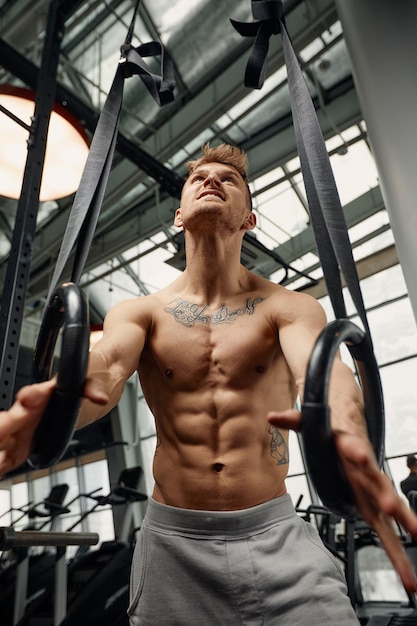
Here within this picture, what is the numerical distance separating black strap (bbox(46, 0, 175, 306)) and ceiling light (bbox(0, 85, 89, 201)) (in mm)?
1045

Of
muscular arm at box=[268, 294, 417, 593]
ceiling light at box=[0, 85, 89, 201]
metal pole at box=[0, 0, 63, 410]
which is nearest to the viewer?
muscular arm at box=[268, 294, 417, 593]

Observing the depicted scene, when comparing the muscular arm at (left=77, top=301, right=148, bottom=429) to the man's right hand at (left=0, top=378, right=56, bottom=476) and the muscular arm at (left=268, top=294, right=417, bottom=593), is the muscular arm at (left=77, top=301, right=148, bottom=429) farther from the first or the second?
the muscular arm at (left=268, top=294, right=417, bottom=593)

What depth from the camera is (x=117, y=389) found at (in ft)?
3.80

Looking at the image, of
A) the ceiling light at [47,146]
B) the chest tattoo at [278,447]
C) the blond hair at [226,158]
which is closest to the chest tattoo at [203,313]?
the chest tattoo at [278,447]

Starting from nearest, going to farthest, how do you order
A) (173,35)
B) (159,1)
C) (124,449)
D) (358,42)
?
1. (358,42)
2. (159,1)
3. (173,35)
4. (124,449)

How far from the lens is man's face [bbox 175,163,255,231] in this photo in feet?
4.78

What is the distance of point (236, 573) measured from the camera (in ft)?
3.94

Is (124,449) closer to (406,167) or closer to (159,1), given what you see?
(159,1)

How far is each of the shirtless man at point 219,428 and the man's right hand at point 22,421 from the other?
0.80ft

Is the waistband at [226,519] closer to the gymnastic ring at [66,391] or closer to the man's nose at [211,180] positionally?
the gymnastic ring at [66,391]

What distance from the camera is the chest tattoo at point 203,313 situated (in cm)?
145

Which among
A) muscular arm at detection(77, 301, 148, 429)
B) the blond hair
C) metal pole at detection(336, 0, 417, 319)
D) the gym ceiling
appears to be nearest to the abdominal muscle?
muscular arm at detection(77, 301, 148, 429)

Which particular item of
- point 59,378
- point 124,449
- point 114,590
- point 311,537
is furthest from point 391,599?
point 59,378

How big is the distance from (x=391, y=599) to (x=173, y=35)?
7.49m
